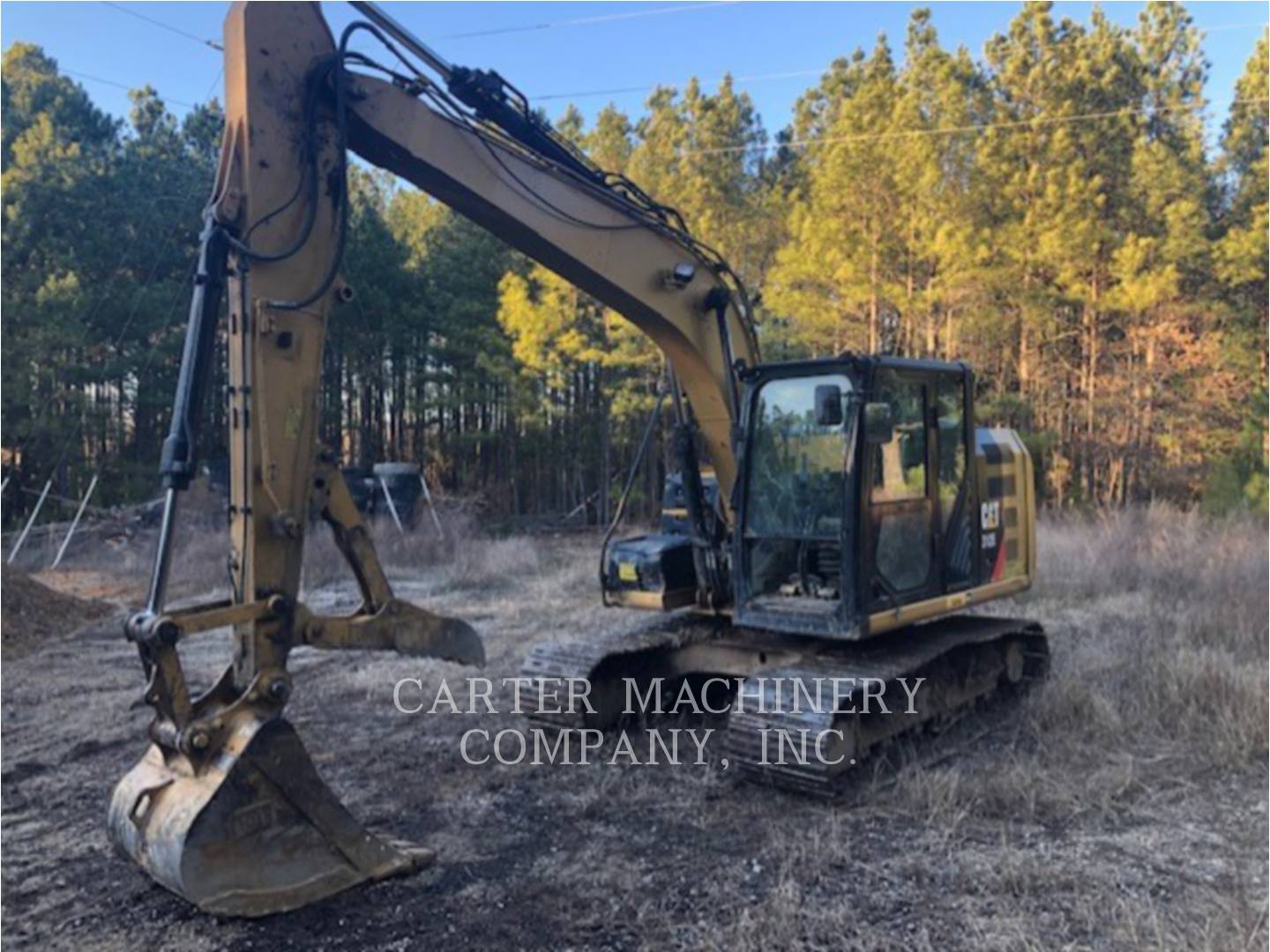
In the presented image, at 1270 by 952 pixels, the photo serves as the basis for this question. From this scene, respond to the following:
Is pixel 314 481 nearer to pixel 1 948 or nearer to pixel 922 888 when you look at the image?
pixel 1 948

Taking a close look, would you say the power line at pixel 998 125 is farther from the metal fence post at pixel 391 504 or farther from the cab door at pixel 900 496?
the cab door at pixel 900 496

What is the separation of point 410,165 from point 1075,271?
723 inches

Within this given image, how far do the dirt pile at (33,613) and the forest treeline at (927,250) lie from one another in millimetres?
8985

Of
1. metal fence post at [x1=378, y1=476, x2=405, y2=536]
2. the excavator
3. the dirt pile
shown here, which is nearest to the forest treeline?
metal fence post at [x1=378, y1=476, x2=405, y2=536]

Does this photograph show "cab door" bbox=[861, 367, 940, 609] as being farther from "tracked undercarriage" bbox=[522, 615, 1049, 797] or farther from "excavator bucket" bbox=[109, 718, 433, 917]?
"excavator bucket" bbox=[109, 718, 433, 917]

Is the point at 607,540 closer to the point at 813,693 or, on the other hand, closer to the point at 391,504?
the point at 813,693

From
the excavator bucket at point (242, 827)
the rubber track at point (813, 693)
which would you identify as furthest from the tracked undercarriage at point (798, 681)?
the excavator bucket at point (242, 827)

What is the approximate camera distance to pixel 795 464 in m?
5.24

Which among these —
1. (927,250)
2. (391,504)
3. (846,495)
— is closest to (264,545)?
(846,495)

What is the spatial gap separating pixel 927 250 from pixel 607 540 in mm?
15108

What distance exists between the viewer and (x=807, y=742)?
4.49 m

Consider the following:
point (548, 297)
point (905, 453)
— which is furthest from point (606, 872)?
point (548, 297)

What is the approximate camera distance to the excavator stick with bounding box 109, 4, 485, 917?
3.23 m

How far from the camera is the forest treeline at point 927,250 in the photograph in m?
19.0
